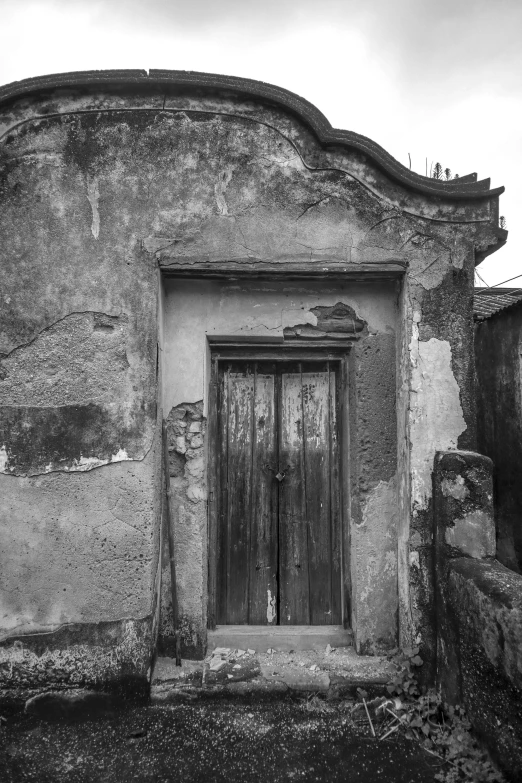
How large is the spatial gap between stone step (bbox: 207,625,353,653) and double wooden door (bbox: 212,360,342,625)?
9 cm

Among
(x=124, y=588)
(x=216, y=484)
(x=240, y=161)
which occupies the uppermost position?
(x=240, y=161)

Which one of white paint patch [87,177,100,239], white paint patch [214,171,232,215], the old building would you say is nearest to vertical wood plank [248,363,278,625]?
white paint patch [214,171,232,215]

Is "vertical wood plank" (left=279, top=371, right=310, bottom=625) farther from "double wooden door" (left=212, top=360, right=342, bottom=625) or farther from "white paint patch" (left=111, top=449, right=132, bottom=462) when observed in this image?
"white paint patch" (left=111, top=449, right=132, bottom=462)

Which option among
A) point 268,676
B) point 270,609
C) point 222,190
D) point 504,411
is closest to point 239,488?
point 270,609

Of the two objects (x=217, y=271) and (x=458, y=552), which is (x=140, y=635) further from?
(x=217, y=271)

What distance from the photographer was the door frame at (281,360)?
3.68 metres

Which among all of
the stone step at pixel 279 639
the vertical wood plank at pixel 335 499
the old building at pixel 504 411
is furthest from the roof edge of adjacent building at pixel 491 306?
the stone step at pixel 279 639

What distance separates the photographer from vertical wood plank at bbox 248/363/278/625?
3.74 metres

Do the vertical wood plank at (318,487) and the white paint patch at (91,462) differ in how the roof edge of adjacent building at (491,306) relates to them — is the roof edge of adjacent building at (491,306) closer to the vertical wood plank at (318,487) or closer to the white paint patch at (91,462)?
the vertical wood plank at (318,487)

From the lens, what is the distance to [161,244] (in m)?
3.35

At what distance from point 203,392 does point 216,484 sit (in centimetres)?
66

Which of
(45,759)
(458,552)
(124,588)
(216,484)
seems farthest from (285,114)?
(45,759)

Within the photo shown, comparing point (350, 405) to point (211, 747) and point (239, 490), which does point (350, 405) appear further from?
point (211, 747)

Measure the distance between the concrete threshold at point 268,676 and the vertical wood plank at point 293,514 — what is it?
34 cm
